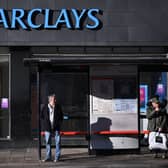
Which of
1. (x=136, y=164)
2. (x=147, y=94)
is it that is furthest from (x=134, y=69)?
(x=136, y=164)

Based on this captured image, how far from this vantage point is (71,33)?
51.7 feet

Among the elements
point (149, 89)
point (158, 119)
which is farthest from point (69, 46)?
point (158, 119)

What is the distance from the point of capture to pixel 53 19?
15.7 m

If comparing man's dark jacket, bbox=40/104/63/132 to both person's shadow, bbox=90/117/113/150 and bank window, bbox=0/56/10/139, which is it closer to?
person's shadow, bbox=90/117/113/150

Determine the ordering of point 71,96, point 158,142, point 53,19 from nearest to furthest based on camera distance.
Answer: point 158,142 < point 53,19 < point 71,96

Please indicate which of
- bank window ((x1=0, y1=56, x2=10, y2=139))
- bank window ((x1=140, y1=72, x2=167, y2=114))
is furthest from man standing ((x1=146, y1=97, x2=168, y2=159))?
bank window ((x1=0, y1=56, x2=10, y2=139))

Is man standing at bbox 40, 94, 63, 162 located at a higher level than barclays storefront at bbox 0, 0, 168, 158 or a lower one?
lower

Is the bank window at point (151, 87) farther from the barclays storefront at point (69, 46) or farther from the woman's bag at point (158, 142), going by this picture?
the woman's bag at point (158, 142)

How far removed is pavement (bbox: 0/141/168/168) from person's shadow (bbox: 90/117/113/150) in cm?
29

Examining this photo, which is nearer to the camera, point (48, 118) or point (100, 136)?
point (48, 118)

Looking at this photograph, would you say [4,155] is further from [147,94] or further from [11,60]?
[147,94]

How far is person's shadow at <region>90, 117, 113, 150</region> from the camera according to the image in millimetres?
14445

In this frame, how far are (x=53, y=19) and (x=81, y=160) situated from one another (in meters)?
4.48

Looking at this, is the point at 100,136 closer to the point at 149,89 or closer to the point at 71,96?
the point at 71,96
